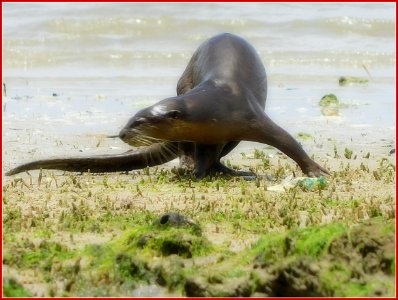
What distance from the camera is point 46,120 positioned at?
13.2m

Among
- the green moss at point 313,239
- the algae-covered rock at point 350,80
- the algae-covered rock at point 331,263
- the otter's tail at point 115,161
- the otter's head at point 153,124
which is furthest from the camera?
the algae-covered rock at point 350,80

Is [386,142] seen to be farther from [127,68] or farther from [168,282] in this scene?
[127,68]

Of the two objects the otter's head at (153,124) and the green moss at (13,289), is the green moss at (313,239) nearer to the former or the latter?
the green moss at (13,289)

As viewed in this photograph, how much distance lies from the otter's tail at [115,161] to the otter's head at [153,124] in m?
0.71

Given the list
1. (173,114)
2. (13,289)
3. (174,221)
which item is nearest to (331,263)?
(174,221)

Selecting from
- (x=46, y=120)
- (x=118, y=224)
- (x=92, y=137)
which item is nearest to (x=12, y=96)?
(x=46, y=120)

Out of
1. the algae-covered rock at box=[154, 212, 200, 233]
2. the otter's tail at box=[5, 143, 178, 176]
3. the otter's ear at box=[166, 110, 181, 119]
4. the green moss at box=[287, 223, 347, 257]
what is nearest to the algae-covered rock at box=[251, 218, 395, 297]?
the green moss at box=[287, 223, 347, 257]

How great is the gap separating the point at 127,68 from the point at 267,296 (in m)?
14.6

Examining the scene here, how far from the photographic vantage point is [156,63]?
20.4m

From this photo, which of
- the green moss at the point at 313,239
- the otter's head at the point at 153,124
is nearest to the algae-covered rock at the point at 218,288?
the green moss at the point at 313,239

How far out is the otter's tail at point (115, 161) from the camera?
32.7 feet

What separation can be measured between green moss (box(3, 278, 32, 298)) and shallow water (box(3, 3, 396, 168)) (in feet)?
16.1

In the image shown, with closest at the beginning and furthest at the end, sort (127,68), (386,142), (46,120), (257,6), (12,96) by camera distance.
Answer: (386,142)
(46,120)
(12,96)
(127,68)
(257,6)

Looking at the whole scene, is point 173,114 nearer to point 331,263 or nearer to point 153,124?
point 153,124
